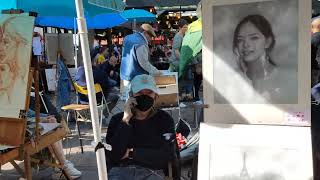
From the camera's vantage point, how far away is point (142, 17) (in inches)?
458

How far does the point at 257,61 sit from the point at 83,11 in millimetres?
1012

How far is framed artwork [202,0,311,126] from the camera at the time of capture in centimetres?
234

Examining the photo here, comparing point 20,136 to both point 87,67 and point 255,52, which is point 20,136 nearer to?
point 87,67

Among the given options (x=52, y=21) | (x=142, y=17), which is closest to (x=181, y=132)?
(x=52, y=21)

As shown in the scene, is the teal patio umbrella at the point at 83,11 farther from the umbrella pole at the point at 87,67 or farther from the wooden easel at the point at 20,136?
the wooden easel at the point at 20,136

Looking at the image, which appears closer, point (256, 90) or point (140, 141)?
point (256, 90)

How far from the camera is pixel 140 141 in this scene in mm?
3258

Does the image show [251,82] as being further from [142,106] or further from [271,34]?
[142,106]

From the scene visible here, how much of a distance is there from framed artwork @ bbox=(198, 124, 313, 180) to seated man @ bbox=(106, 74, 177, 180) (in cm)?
64

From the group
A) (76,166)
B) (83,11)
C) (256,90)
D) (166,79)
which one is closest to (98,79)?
(166,79)

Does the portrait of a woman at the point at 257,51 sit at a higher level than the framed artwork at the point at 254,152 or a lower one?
higher

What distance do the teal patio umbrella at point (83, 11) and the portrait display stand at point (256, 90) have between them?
0.58m

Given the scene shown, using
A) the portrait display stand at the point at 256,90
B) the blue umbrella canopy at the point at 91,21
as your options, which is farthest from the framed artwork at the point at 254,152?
the blue umbrella canopy at the point at 91,21

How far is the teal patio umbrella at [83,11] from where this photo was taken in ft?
8.27
